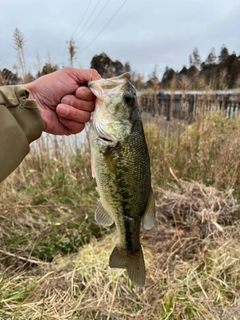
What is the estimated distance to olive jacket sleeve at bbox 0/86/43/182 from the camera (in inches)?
68.9

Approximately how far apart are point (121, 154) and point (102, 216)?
0.44m

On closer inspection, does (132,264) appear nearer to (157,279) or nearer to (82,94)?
(82,94)

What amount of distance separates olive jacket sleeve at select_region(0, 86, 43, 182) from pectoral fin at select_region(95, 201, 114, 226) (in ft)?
1.78

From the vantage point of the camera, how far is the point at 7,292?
302 cm

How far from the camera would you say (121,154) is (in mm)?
1764

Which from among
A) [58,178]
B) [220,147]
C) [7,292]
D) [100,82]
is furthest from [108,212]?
[220,147]

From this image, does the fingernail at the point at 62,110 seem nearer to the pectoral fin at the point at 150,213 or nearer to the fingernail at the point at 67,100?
the fingernail at the point at 67,100

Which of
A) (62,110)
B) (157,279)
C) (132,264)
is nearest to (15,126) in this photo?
(62,110)

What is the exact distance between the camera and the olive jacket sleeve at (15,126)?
1.75 meters

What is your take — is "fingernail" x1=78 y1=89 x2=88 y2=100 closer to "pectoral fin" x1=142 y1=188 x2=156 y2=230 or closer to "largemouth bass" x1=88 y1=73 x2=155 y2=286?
"largemouth bass" x1=88 y1=73 x2=155 y2=286

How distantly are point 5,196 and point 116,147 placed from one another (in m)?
3.48

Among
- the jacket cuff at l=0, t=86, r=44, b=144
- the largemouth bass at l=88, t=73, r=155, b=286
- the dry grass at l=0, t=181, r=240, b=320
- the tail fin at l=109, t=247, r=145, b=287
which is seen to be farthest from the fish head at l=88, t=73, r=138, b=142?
the dry grass at l=0, t=181, r=240, b=320

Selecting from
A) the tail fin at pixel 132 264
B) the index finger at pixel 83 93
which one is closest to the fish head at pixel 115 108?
the index finger at pixel 83 93

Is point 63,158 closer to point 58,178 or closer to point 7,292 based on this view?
point 58,178
